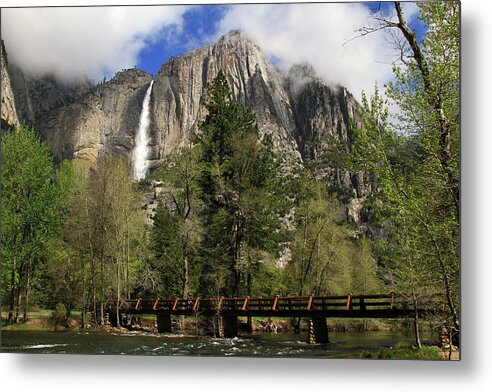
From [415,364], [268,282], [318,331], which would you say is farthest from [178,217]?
[415,364]

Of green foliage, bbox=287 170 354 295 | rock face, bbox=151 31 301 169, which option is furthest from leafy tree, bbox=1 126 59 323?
green foliage, bbox=287 170 354 295

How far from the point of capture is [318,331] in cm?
569

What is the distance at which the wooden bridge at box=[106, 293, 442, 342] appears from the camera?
540 cm

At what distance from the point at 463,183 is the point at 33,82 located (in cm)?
431

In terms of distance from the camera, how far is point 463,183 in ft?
16.1

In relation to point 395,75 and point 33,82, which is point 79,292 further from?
point 395,75

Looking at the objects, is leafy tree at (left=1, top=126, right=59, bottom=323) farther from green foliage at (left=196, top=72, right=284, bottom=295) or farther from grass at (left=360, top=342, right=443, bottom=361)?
grass at (left=360, top=342, right=443, bottom=361)

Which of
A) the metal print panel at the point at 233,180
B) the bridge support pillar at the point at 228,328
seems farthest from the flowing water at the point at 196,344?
the bridge support pillar at the point at 228,328

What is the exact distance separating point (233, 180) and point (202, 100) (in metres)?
1.00

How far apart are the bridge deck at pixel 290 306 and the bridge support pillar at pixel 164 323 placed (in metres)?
0.06

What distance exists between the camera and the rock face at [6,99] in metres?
5.89

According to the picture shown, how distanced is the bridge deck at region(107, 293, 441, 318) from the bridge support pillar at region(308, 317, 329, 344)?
0.31 ft

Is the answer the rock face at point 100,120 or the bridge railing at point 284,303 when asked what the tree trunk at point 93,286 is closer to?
the bridge railing at point 284,303

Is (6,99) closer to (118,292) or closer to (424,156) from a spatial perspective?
(118,292)
